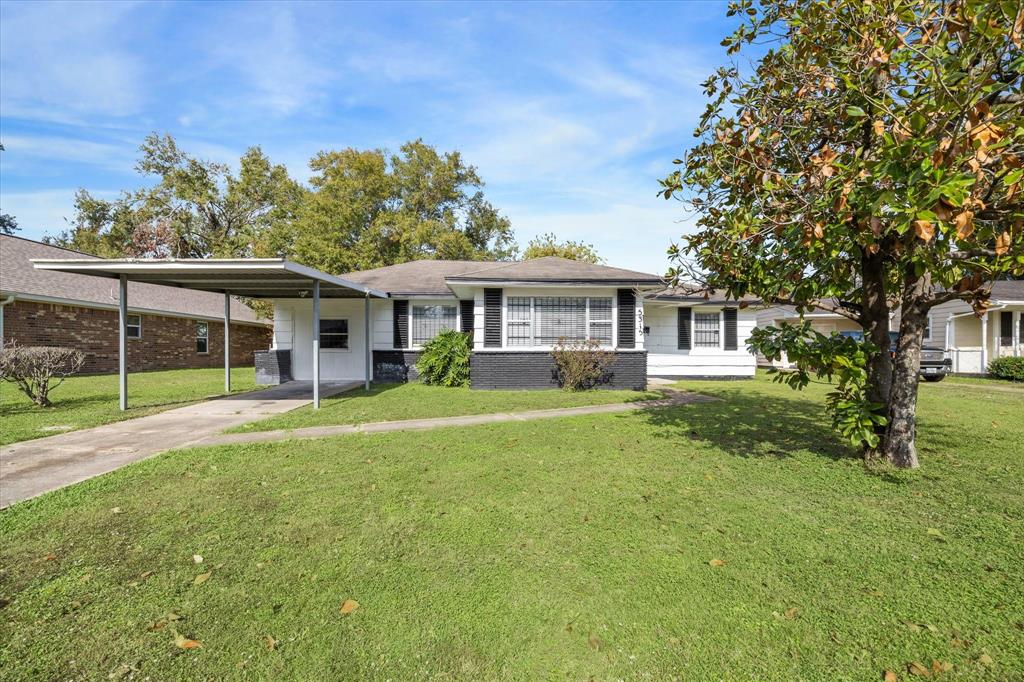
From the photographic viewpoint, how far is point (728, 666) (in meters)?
2.19

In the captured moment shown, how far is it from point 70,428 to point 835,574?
34.0ft

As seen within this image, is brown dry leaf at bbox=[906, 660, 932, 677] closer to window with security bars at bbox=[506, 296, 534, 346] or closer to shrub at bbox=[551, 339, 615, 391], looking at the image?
shrub at bbox=[551, 339, 615, 391]

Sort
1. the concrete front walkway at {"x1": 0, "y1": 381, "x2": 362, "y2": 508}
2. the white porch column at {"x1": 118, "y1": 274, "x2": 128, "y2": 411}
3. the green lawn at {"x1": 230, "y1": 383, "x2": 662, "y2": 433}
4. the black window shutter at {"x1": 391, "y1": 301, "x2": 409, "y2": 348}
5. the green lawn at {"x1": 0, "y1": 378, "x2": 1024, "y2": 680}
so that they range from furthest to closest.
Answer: the black window shutter at {"x1": 391, "y1": 301, "x2": 409, "y2": 348}
the white porch column at {"x1": 118, "y1": 274, "x2": 128, "y2": 411}
the green lawn at {"x1": 230, "y1": 383, "x2": 662, "y2": 433}
the concrete front walkway at {"x1": 0, "y1": 381, "x2": 362, "y2": 508}
the green lawn at {"x1": 0, "y1": 378, "x2": 1024, "y2": 680}

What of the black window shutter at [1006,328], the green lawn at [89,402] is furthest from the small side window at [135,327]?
the black window shutter at [1006,328]

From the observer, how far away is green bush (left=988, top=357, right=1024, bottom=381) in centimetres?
1666

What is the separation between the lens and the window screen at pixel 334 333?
1572 centimetres

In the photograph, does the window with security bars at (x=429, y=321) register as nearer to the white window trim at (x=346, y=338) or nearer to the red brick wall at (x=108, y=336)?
the white window trim at (x=346, y=338)

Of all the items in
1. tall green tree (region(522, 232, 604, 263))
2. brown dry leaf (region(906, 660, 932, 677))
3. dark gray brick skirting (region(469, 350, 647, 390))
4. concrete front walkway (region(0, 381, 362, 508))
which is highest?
tall green tree (region(522, 232, 604, 263))

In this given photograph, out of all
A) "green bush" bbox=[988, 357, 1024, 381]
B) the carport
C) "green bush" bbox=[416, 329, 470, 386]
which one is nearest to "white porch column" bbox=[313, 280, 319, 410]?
the carport

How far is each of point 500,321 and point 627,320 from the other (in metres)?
3.62

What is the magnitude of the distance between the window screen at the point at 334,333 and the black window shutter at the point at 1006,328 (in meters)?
26.2

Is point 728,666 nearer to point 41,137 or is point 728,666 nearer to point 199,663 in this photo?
point 199,663

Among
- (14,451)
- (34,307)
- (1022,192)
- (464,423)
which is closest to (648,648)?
(1022,192)

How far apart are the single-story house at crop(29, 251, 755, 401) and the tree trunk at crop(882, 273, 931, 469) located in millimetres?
6971
